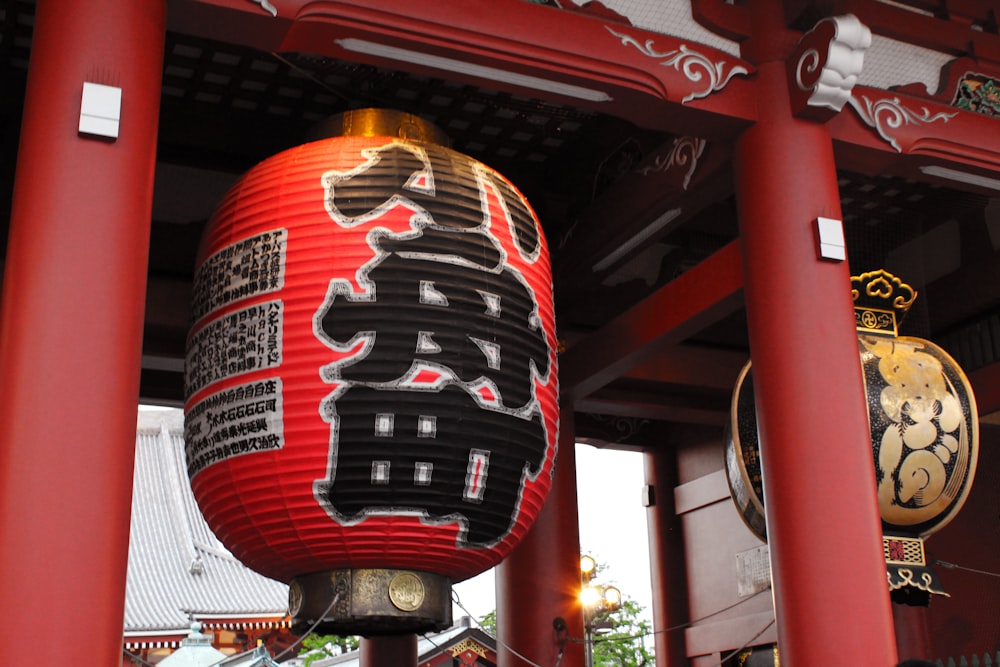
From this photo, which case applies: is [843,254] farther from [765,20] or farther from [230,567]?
[230,567]

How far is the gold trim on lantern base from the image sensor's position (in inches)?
133

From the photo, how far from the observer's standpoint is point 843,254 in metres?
4.25

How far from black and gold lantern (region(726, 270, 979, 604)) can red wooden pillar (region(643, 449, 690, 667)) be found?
348cm

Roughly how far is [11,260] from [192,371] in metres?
0.78

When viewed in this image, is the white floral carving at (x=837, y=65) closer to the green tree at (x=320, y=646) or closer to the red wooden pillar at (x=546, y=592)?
the red wooden pillar at (x=546, y=592)

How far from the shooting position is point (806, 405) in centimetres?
404

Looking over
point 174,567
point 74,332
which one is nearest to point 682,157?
point 74,332

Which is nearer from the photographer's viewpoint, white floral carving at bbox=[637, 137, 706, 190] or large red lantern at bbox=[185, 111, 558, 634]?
large red lantern at bbox=[185, 111, 558, 634]

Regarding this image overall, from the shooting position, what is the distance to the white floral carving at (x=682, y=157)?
5.02 meters

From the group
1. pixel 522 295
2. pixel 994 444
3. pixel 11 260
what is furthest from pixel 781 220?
pixel 994 444

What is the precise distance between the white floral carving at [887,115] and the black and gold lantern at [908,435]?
62 centimetres

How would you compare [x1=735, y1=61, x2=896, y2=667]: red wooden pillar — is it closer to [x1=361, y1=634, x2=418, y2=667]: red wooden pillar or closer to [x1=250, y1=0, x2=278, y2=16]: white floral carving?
[x1=250, y1=0, x2=278, y2=16]: white floral carving

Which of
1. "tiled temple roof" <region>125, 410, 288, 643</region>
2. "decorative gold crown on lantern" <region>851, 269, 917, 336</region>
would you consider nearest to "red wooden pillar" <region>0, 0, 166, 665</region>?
"decorative gold crown on lantern" <region>851, 269, 917, 336</region>

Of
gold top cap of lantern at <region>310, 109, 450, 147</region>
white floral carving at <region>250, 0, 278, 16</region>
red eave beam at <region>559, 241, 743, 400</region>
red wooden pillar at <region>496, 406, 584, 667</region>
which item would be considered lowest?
red wooden pillar at <region>496, 406, 584, 667</region>
